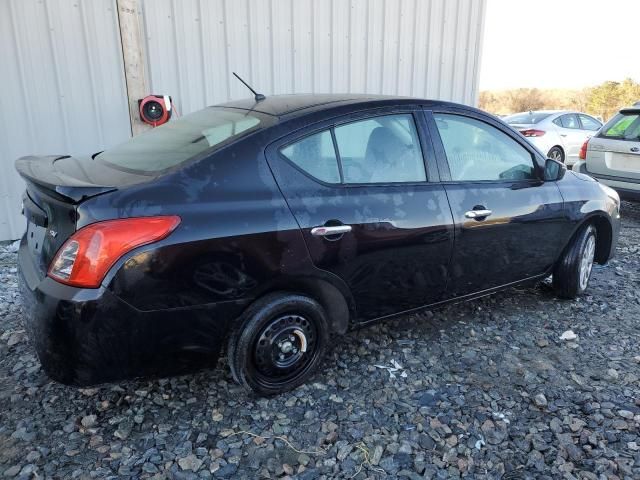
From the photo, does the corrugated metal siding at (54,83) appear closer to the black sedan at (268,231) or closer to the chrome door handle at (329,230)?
the black sedan at (268,231)

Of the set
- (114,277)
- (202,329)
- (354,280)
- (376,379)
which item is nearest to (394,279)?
(354,280)

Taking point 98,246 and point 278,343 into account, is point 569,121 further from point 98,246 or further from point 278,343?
point 98,246

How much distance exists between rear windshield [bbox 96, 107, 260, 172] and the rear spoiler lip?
0.28 metres

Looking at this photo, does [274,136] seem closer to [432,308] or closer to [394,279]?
[394,279]

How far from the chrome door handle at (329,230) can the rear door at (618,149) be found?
554 cm

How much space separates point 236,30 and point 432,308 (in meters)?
4.12

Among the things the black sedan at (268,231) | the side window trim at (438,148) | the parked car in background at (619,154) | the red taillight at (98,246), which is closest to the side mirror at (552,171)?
the black sedan at (268,231)

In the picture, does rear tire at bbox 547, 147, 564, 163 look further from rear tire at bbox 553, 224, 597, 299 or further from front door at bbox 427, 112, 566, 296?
front door at bbox 427, 112, 566, 296

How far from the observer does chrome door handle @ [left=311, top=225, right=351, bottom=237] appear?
2391mm

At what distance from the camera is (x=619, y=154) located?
6465 mm

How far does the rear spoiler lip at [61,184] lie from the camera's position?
1991mm

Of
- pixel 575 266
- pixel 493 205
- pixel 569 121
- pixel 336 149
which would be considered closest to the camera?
pixel 336 149

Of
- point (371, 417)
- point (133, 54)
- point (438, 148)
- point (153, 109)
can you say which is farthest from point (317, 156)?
point (133, 54)

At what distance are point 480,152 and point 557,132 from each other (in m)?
9.41
